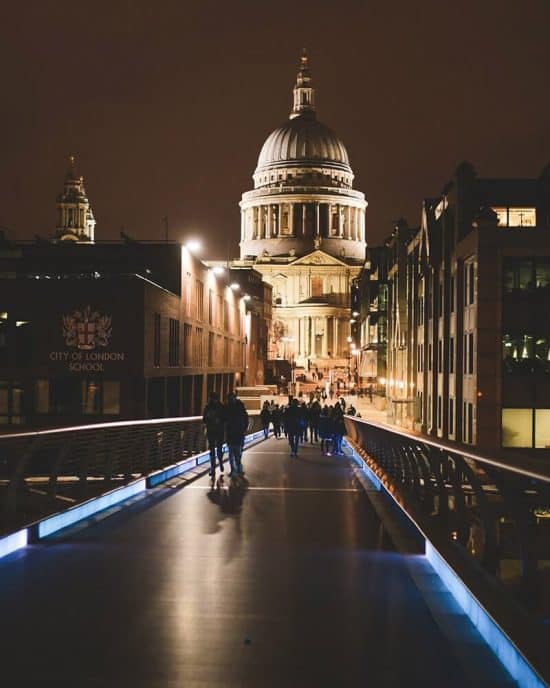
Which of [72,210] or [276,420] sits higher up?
[72,210]

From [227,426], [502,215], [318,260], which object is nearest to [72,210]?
[318,260]

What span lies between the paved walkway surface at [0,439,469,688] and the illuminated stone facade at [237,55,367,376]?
159437 mm

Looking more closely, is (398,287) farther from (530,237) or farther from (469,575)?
(469,575)

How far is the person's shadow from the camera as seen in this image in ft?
50.8

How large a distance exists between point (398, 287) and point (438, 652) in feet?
231

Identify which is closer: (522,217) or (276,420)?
(276,420)

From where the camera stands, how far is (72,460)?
14.5 m

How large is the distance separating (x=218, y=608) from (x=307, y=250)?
186338mm

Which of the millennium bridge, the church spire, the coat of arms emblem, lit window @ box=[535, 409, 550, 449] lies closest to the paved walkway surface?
the millennium bridge

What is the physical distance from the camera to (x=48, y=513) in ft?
41.8

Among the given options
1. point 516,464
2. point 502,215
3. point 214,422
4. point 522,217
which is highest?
point 502,215

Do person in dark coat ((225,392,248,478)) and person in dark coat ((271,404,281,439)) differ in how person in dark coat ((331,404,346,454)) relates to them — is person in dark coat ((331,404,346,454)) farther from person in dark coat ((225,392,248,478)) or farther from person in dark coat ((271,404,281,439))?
person in dark coat ((271,404,281,439))

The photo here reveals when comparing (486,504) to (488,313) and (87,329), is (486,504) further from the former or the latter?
(488,313)

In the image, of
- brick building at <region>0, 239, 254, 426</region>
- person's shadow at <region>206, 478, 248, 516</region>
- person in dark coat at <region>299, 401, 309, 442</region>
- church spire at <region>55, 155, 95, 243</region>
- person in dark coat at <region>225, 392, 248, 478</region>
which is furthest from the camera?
church spire at <region>55, 155, 95, 243</region>
